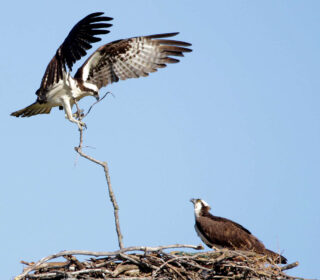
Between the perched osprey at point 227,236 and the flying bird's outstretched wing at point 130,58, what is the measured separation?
2.81 metres

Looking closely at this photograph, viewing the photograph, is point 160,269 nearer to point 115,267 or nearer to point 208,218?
point 115,267

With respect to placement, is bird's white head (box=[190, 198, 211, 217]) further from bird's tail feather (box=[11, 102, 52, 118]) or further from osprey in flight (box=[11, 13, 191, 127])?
bird's tail feather (box=[11, 102, 52, 118])

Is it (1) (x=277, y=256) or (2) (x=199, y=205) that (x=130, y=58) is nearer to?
(2) (x=199, y=205)

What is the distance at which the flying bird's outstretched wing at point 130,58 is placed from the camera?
11289 mm

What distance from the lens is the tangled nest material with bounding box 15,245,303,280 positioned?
8.22 metres

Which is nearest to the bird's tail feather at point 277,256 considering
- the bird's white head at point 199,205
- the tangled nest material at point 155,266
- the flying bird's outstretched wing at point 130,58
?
the tangled nest material at point 155,266

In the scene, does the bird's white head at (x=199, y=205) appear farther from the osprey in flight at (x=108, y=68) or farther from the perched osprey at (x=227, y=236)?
the osprey in flight at (x=108, y=68)

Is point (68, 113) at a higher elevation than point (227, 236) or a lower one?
higher

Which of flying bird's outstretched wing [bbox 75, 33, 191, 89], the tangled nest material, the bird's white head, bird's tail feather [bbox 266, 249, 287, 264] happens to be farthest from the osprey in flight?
bird's tail feather [bbox 266, 249, 287, 264]

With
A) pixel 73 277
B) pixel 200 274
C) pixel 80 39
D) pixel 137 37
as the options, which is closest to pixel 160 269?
pixel 200 274

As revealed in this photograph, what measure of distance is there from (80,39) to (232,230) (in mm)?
3641

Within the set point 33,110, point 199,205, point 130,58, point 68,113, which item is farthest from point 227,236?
point 33,110

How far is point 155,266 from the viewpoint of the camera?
835 centimetres

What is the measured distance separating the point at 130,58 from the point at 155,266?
4.32 metres
